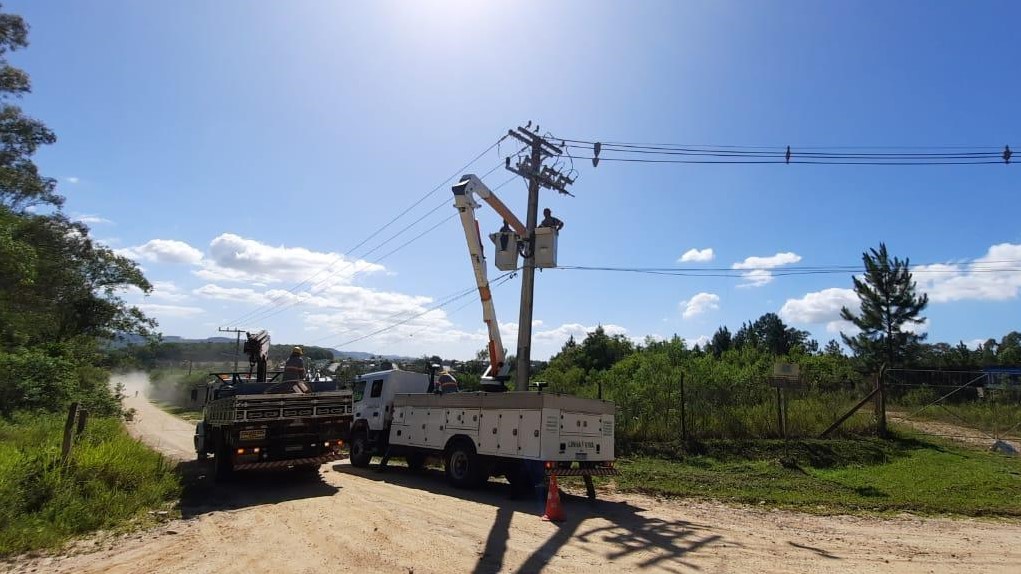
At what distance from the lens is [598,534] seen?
8102mm

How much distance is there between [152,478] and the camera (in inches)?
370

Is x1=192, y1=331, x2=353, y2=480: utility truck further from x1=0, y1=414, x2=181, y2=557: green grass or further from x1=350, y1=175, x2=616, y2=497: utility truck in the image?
x1=350, y1=175, x2=616, y2=497: utility truck

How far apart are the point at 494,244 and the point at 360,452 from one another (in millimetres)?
6753

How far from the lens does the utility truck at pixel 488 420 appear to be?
10.6m

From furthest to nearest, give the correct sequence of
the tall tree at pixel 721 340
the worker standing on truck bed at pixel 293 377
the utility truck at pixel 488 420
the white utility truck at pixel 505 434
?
the tall tree at pixel 721 340 < the worker standing on truck bed at pixel 293 377 < the utility truck at pixel 488 420 < the white utility truck at pixel 505 434

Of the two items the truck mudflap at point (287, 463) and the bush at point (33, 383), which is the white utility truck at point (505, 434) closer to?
the truck mudflap at point (287, 463)

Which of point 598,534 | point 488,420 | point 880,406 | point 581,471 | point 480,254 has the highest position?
point 480,254

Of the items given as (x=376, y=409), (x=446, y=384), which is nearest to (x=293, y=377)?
(x=376, y=409)

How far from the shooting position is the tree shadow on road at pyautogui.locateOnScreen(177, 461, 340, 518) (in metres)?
9.50

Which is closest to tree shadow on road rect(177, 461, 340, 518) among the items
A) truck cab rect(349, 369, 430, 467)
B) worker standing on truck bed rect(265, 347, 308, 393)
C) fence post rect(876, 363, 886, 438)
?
worker standing on truck bed rect(265, 347, 308, 393)

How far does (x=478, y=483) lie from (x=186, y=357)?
88.0 m

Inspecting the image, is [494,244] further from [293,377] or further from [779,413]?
[779,413]

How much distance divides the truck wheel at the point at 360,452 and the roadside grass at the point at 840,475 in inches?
261

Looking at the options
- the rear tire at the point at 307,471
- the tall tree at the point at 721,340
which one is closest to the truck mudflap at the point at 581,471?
the rear tire at the point at 307,471
